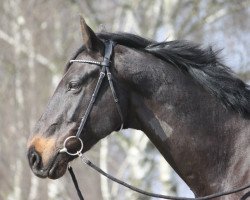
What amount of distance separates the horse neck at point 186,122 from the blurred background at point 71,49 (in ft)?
23.0

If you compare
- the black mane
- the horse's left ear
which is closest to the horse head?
the horse's left ear

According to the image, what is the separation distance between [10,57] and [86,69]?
42.5 ft

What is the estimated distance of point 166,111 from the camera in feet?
20.0

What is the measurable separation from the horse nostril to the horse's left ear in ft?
2.82

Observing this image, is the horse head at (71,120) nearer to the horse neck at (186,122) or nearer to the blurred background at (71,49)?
the horse neck at (186,122)

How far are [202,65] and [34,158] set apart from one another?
1.40 metres

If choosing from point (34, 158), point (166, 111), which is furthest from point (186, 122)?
point (34, 158)

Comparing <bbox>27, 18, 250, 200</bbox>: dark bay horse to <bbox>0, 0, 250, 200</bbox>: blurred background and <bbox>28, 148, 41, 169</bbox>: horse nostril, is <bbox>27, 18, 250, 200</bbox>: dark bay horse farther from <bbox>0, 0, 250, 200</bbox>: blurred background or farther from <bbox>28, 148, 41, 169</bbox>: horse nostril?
<bbox>0, 0, 250, 200</bbox>: blurred background

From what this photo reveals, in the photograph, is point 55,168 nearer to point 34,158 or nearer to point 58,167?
point 58,167

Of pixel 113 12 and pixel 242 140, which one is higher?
pixel 113 12

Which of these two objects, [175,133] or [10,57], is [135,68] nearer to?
[175,133]

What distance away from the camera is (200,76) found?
6082 millimetres

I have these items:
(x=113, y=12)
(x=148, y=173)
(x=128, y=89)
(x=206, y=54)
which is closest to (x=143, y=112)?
(x=128, y=89)

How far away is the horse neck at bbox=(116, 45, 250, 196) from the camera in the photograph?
596 centimetres
